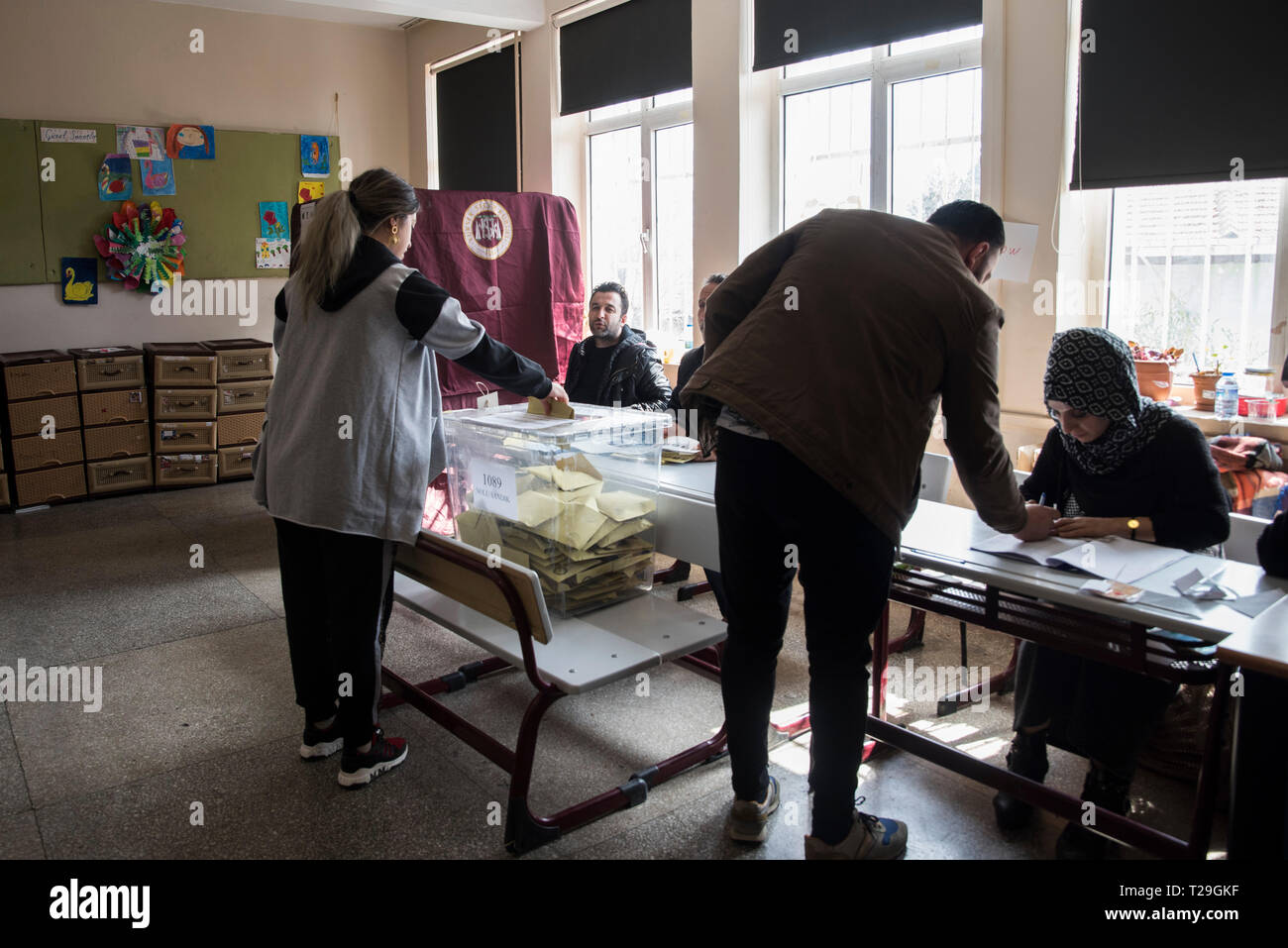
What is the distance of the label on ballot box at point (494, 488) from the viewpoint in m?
2.57

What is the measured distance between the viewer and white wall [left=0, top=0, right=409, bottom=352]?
591 centimetres

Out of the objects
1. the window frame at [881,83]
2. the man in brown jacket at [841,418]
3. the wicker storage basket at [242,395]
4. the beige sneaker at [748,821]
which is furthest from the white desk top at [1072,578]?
the wicker storage basket at [242,395]

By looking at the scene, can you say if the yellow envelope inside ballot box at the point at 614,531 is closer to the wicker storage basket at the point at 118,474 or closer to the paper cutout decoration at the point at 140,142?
the wicker storage basket at the point at 118,474

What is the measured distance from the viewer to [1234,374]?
10.8ft

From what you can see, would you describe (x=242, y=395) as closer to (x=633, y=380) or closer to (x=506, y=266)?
(x=506, y=266)

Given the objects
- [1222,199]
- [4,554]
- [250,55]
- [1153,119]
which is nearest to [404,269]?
[1153,119]

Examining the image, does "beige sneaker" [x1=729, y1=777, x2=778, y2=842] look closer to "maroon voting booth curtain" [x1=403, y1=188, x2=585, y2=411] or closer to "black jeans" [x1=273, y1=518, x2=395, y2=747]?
"black jeans" [x1=273, y1=518, x2=395, y2=747]

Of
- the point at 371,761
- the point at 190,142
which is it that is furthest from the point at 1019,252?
the point at 190,142

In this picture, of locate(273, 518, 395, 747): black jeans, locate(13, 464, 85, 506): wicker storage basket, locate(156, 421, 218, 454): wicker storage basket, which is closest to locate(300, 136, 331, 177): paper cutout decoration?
locate(156, 421, 218, 454): wicker storage basket

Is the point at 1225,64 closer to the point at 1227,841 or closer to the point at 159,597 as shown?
the point at 1227,841

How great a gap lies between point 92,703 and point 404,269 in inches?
70.7

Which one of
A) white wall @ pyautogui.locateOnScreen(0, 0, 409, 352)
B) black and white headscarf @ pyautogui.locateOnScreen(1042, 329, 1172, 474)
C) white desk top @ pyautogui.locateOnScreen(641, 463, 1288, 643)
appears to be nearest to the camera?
white desk top @ pyautogui.locateOnScreen(641, 463, 1288, 643)

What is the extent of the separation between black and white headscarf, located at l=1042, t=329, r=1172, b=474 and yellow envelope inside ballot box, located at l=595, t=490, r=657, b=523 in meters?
1.04

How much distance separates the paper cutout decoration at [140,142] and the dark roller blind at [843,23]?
3.94 metres
